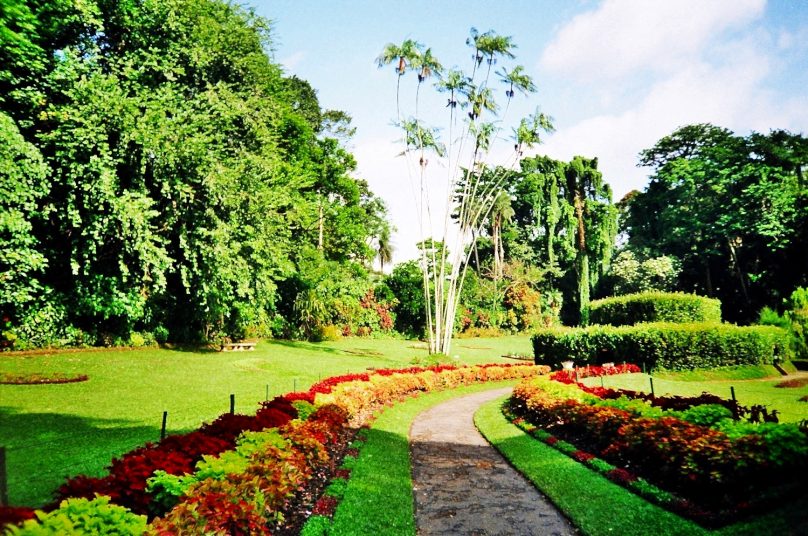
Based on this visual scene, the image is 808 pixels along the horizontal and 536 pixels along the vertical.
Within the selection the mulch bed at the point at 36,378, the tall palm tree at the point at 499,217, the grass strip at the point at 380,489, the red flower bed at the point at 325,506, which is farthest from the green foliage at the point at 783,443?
the tall palm tree at the point at 499,217

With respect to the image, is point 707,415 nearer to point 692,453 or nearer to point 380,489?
point 692,453

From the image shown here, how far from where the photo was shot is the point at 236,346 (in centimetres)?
2433

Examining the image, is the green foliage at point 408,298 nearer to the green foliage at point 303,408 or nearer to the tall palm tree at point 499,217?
the tall palm tree at point 499,217

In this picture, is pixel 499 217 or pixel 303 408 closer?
pixel 303 408

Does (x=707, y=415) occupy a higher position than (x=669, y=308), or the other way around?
(x=669, y=308)

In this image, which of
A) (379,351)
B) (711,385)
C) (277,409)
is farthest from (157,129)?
(711,385)

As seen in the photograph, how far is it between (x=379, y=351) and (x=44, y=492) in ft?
81.2

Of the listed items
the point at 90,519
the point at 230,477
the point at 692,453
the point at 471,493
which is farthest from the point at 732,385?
the point at 90,519

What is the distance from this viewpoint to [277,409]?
31.1 ft

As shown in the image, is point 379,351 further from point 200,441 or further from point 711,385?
point 200,441

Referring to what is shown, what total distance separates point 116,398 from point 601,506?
1293 cm

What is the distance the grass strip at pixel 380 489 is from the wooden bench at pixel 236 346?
13.3m

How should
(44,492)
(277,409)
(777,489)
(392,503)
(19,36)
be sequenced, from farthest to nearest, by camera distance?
(19,36), (277,409), (392,503), (44,492), (777,489)

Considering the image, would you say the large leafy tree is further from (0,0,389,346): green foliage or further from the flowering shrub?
the flowering shrub
